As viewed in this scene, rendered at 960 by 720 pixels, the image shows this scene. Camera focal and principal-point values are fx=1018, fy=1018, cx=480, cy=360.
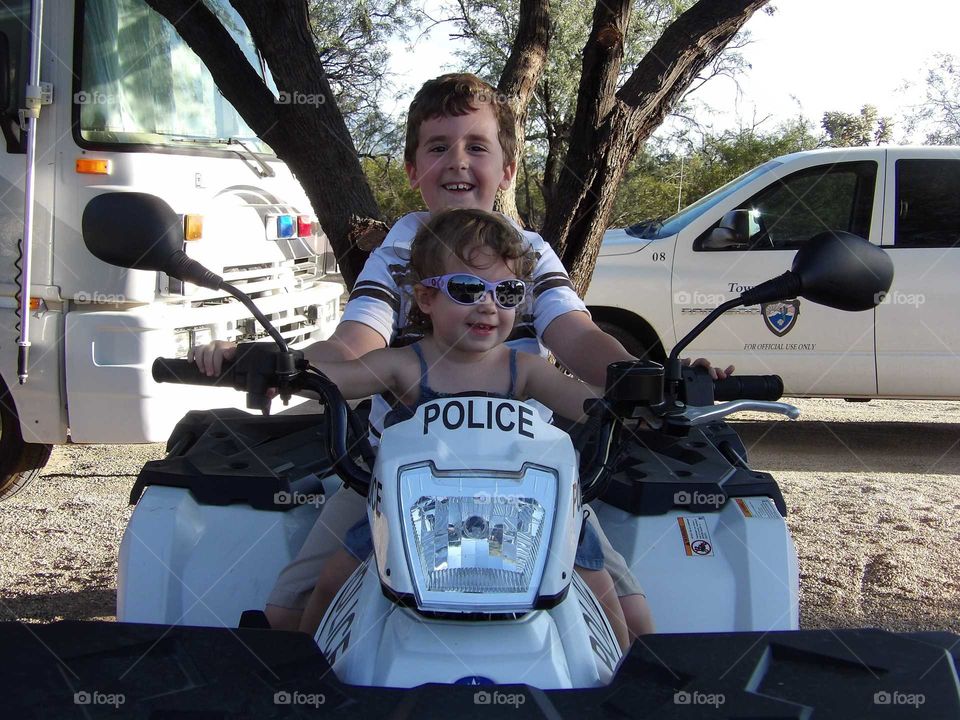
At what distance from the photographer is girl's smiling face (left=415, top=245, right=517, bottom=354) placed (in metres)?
1.94

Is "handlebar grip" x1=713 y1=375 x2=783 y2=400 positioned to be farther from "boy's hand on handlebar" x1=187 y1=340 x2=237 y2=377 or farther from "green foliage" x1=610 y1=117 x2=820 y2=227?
"green foliage" x1=610 y1=117 x2=820 y2=227

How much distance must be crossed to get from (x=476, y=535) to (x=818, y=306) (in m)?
5.79

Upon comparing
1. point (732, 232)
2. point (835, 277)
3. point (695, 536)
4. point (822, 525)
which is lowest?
point (822, 525)

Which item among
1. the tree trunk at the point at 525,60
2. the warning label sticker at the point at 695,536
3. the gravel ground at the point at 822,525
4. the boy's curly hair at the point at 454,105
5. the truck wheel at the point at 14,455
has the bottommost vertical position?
the gravel ground at the point at 822,525

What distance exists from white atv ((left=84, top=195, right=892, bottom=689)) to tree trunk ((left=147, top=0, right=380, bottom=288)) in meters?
1.36

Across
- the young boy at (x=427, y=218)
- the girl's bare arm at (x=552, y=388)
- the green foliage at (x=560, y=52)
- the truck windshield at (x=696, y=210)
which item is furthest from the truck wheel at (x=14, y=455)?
the green foliage at (x=560, y=52)

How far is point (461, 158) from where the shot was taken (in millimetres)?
2711

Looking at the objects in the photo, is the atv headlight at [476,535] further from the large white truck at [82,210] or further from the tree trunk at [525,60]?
the large white truck at [82,210]

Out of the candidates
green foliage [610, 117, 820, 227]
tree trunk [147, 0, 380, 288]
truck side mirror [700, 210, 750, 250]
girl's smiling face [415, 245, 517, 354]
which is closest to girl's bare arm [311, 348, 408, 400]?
girl's smiling face [415, 245, 517, 354]

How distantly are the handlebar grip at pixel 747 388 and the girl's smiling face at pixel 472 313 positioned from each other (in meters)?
0.42

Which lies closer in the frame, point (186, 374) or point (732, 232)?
point (186, 374)

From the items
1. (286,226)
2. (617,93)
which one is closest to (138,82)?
Result: (286,226)

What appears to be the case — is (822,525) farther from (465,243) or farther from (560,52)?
(560,52)

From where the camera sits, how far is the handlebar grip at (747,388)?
1.89m
